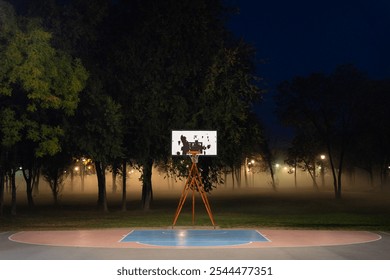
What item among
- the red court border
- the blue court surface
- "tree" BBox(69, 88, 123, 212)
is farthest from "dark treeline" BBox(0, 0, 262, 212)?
the blue court surface

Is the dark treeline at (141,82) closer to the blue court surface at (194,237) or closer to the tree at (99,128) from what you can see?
the tree at (99,128)

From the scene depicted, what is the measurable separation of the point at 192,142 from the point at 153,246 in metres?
8.31

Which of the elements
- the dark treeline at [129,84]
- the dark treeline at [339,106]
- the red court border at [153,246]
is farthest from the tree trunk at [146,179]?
the dark treeline at [339,106]

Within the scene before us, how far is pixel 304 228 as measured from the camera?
1022 inches

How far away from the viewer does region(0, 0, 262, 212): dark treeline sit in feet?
108

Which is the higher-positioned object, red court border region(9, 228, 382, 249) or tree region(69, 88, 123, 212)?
tree region(69, 88, 123, 212)

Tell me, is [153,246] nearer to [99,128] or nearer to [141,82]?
[99,128]

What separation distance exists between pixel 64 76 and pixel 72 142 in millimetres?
5454

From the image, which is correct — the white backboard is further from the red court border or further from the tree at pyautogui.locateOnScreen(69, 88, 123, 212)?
the tree at pyautogui.locateOnScreen(69, 88, 123, 212)

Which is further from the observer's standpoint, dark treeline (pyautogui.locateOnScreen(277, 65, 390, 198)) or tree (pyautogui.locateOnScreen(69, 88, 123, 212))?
dark treeline (pyautogui.locateOnScreen(277, 65, 390, 198))

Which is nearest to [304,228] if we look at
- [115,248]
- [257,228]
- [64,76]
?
[257,228]

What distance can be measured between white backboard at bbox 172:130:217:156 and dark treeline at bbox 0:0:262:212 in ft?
22.9

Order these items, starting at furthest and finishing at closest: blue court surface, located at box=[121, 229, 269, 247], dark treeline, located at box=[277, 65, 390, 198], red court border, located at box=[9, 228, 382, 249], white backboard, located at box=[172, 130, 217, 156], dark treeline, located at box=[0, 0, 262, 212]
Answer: dark treeline, located at box=[277, 65, 390, 198] → dark treeline, located at box=[0, 0, 262, 212] → white backboard, located at box=[172, 130, 217, 156] → blue court surface, located at box=[121, 229, 269, 247] → red court border, located at box=[9, 228, 382, 249]
